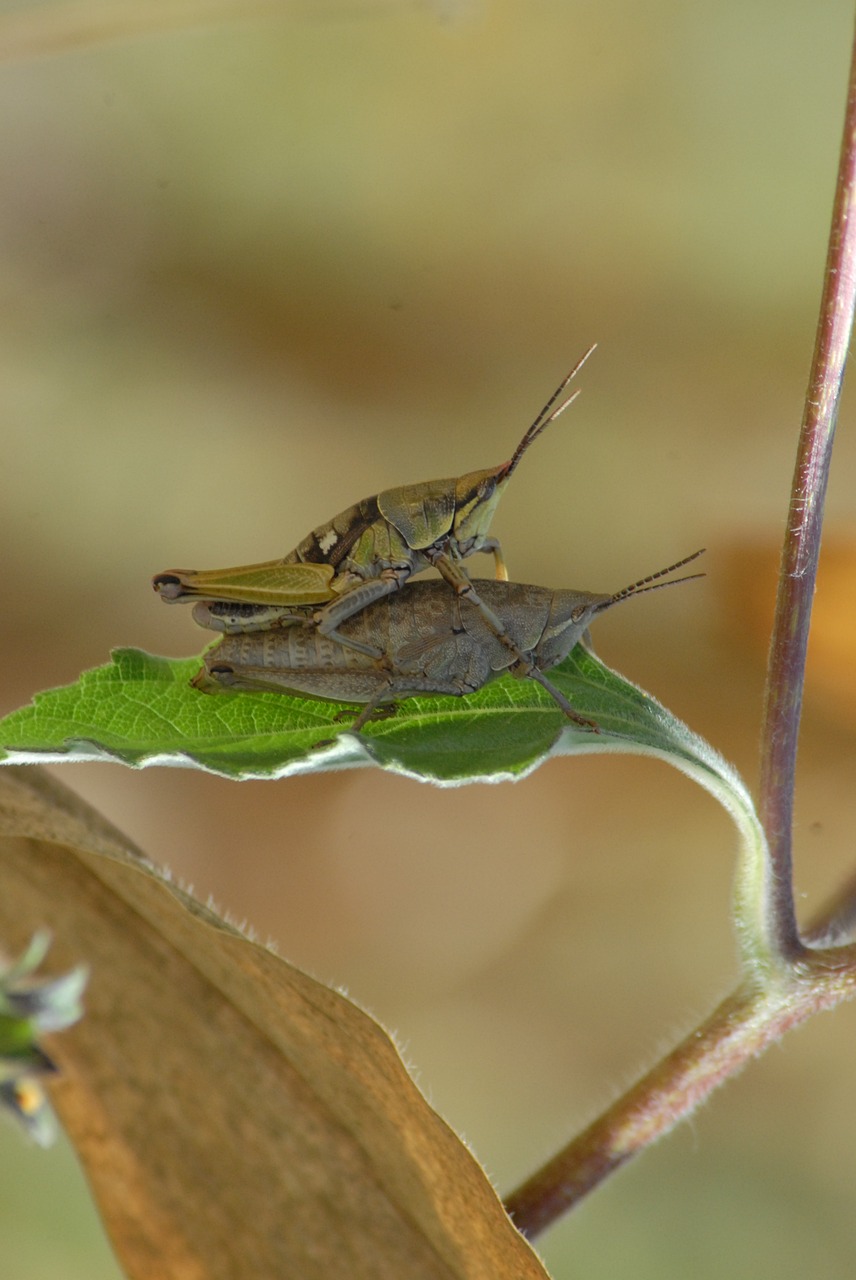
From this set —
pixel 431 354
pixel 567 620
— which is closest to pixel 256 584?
pixel 567 620

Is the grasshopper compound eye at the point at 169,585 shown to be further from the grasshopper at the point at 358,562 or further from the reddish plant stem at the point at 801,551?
the reddish plant stem at the point at 801,551

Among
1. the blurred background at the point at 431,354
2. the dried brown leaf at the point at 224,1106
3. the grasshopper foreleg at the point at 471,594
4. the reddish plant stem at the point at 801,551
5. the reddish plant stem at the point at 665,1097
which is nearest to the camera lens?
the dried brown leaf at the point at 224,1106

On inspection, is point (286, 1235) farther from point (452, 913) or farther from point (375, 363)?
point (375, 363)

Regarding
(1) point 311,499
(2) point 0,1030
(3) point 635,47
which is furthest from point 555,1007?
(3) point 635,47

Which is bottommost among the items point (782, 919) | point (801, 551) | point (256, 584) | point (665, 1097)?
point (665, 1097)

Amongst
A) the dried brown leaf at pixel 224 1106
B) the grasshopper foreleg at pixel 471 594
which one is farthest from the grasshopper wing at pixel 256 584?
the dried brown leaf at pixel 224 1106

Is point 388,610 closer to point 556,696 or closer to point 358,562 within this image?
point 358,562
